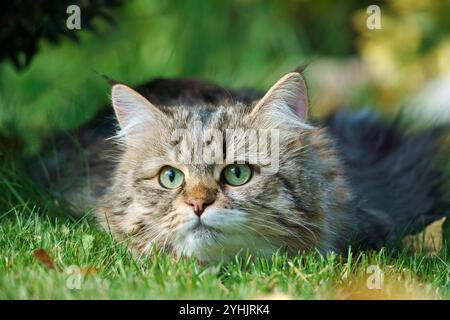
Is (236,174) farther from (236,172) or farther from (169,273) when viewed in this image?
(169,273)

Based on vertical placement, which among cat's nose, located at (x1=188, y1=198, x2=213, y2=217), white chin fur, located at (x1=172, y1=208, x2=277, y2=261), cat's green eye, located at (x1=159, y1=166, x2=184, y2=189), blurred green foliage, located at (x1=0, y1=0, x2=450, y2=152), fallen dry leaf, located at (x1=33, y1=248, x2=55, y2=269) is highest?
blurred green foliage, located at (x1=0, y1=0, x2=450, y2=152)

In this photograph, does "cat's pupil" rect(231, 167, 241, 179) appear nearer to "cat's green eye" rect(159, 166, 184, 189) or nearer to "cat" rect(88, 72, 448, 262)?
"cat" rect(88, 72, 448, 262)

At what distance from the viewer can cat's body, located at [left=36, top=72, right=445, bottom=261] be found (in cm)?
299

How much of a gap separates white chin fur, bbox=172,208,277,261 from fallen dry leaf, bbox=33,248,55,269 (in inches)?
19.3

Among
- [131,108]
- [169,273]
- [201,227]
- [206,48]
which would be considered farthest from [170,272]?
[206,48]

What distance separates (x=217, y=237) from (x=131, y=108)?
0.79 m

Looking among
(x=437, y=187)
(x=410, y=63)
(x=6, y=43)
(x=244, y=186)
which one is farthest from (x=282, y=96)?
(x=410, y=63)

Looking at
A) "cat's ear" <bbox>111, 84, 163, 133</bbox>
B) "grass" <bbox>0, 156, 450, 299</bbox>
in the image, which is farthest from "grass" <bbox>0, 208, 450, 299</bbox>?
"cat's ear" <bbox>111, 84, 163, 133</bbox>

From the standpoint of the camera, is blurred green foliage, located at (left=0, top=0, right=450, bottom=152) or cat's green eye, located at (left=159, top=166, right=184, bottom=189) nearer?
cat's green eye, located at (left=159, top=166, right=184, bottom=189)

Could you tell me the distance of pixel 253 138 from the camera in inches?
126

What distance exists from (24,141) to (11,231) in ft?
4.53

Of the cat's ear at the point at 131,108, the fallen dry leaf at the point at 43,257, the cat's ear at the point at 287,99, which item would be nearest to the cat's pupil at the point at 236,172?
the cat's ear at the point at 287,99

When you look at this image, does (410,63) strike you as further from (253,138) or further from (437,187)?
(253,138)
